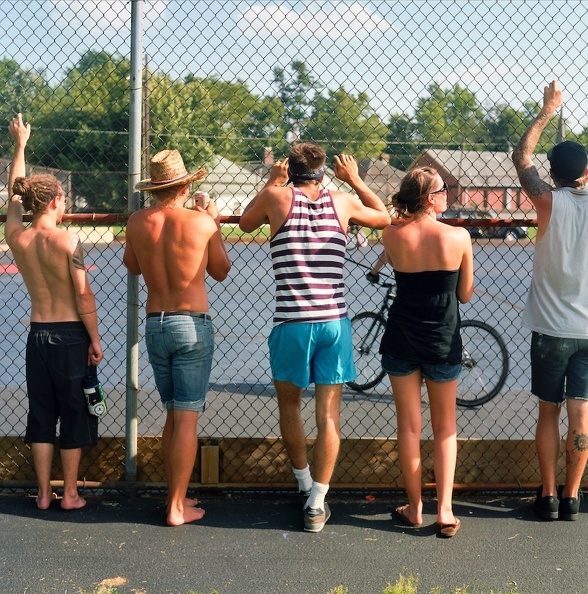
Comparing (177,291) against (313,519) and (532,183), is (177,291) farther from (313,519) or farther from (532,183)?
(532,183)

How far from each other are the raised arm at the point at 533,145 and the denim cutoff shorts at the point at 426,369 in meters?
1.00

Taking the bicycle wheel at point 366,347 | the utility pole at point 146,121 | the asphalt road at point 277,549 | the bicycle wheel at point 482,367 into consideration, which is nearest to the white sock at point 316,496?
the asphalt road at point 277,549

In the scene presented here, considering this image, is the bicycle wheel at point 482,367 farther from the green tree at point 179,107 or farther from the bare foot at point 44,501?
the bare foot at point 44,501

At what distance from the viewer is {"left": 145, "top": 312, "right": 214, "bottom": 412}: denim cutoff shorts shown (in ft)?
14.5

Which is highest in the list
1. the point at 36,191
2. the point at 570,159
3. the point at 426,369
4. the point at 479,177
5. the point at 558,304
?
the point at 479,177

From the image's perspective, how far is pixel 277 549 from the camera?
4238mm

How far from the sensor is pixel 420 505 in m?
4.56

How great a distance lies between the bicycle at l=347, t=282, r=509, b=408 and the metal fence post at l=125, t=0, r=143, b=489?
121 inches

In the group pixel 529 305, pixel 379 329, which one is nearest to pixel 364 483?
pixel 529 305

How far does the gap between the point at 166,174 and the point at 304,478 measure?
186 centimetres

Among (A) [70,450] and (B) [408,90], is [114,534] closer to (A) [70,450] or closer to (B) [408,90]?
(A) [70,450]

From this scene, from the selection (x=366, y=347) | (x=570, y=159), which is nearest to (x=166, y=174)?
(x=570, y=159)

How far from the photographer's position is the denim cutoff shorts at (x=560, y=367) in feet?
14.8

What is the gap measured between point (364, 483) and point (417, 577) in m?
1.10
